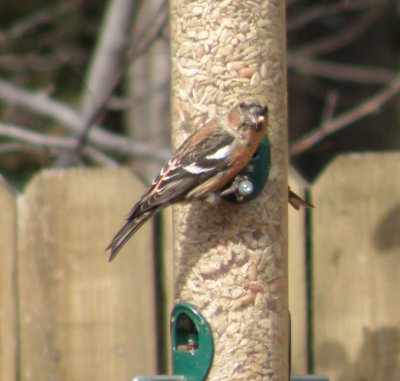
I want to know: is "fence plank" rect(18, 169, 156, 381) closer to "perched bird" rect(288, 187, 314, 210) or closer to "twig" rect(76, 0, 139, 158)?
"perched bird" rect(288, 187, 314, 210)

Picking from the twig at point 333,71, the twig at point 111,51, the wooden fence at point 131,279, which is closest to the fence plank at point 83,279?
the wooden fence at point 131,279

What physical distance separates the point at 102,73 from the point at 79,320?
1.66 metres

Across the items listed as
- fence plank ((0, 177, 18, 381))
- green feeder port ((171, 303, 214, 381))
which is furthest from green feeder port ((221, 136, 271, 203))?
fence plank ((0, 177, 18, 381))

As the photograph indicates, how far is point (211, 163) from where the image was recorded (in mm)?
3422

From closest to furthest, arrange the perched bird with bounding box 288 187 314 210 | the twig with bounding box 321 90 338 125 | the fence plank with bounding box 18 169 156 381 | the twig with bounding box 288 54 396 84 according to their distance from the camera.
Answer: the perched bird with bounding box 288 187 314 210 < the fence plank with bounding box 18 169 156 381 < the twig with bounding box 321 90 338 125 < the twig with bounding box 288 54 396 84

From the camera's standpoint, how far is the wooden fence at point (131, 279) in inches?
163

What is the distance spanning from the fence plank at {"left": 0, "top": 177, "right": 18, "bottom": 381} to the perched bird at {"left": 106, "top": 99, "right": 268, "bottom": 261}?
2.66 ft

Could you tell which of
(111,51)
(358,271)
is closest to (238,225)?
(358,271)

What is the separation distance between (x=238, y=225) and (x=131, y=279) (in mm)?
732

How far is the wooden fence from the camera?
4.14m

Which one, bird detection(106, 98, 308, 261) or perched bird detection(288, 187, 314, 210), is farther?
perched bird detection(288, 187, 314, 210)

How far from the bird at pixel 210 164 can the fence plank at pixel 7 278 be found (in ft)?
2.63

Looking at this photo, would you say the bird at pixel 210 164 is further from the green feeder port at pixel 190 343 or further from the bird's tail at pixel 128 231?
the green feeder port at pixel 190 343

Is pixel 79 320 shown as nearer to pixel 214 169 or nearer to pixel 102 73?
pixel 214 169
